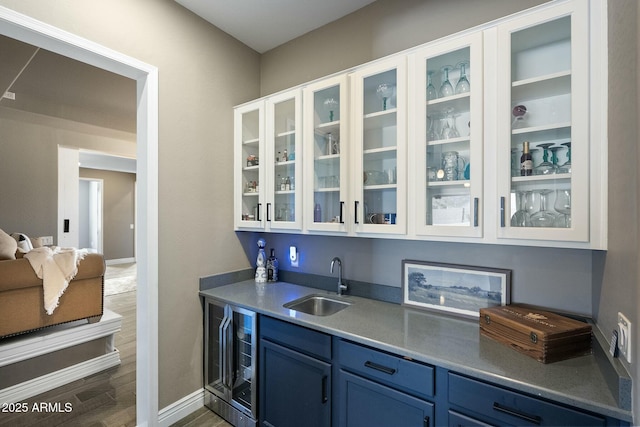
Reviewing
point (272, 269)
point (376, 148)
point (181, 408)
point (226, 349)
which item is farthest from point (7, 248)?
point (376, 148)

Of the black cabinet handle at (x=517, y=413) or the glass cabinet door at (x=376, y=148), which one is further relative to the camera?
the glass cabinet door at (x=376, y=148)

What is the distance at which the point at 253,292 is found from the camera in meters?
2.19

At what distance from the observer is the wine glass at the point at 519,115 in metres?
1.38

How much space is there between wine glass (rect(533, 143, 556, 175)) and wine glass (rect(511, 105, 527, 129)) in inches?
5.2

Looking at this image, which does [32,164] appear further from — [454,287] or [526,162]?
[526,162]

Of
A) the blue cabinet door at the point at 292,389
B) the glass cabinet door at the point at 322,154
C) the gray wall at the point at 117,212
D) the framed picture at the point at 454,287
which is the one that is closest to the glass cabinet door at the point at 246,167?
the glass cabinet door at the point at 322,154

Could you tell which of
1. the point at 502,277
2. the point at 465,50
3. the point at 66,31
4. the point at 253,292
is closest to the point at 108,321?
the point at 253,292

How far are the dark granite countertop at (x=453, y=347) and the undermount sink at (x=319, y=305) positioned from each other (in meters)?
0.06

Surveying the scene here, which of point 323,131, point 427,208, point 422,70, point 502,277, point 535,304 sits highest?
point 422,70

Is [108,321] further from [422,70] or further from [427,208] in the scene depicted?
[422,70]

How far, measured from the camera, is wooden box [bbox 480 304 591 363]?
116 cm

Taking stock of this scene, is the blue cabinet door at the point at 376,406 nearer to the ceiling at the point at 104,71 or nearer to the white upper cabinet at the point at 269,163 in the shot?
the white upper cabinet at the point at 269,163

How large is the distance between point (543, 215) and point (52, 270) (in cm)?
352

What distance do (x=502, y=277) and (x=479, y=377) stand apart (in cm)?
68
